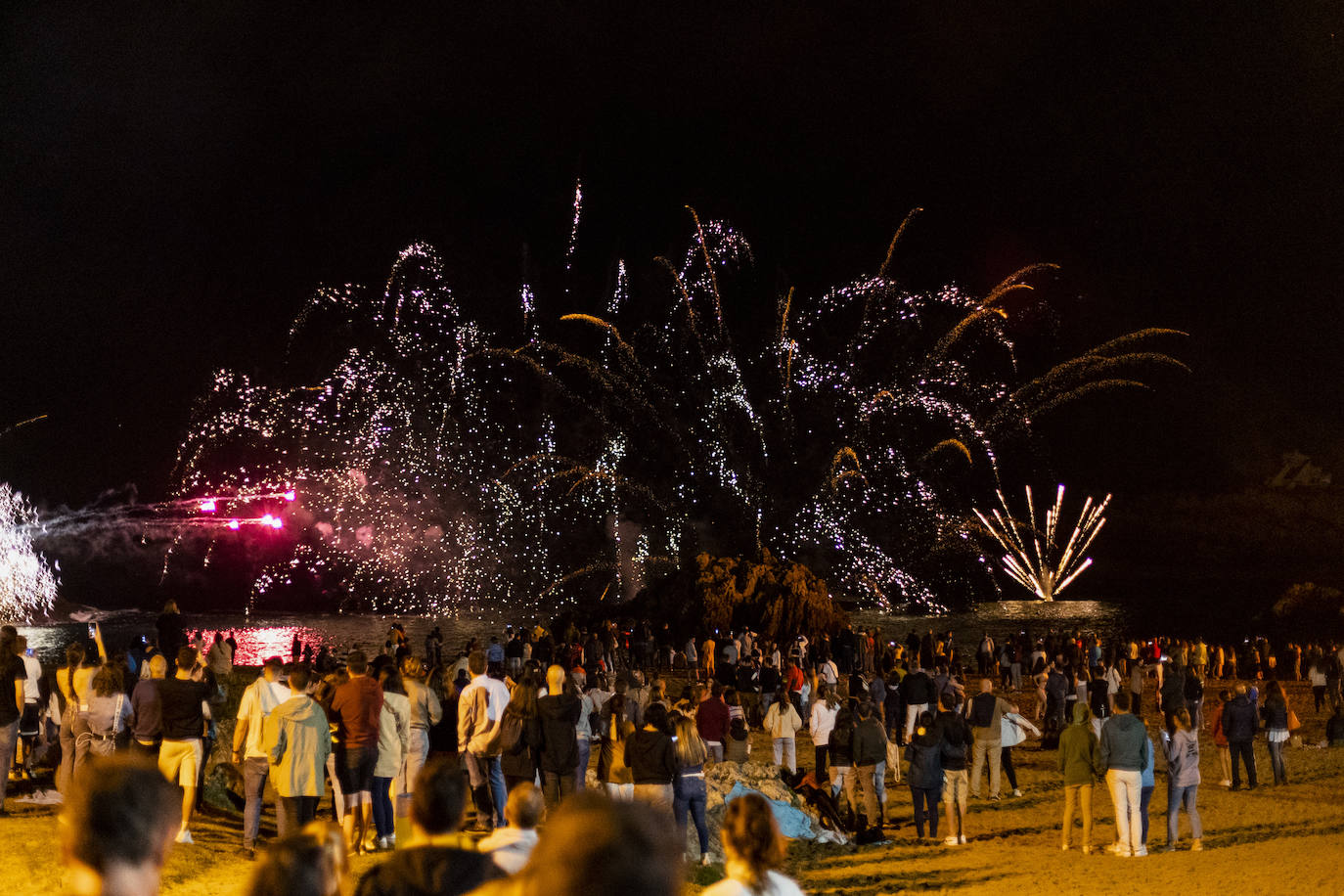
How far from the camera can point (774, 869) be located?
170 inches

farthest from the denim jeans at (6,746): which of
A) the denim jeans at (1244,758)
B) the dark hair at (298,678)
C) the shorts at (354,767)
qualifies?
the denim jeans at (1244,758)

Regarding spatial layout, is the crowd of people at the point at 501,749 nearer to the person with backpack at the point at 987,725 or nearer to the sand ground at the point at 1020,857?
the person with backpack at the point at 987,725

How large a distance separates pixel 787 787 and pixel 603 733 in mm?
2330

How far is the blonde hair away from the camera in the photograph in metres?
9.79

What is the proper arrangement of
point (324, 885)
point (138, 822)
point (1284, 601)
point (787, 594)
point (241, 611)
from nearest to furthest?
point (138, 822)
point (324, 885)
point (787, 594)
point (1284, 601)
point (241, 611)

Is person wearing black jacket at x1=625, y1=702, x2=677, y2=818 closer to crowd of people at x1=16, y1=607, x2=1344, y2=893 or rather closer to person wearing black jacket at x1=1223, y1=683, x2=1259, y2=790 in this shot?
crowd of people at x1=16, y1=607, x2=1344, y2=893

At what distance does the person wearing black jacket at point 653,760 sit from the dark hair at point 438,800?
5.75 meters

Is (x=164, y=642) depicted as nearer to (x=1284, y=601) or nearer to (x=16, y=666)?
(x=16, y=666)

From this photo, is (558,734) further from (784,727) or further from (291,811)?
(784,727)


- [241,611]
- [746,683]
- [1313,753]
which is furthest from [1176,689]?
[241,611]

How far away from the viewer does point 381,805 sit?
9.64 m

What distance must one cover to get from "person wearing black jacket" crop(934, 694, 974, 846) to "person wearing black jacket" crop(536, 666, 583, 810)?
4.22 m

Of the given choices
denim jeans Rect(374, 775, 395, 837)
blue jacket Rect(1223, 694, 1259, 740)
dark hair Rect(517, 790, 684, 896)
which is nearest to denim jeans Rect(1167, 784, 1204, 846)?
blue jacket Rect(1223, 694, 1259, 740)

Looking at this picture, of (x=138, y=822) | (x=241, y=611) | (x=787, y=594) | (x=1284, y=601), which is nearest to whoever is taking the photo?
(x=138, y=822)
